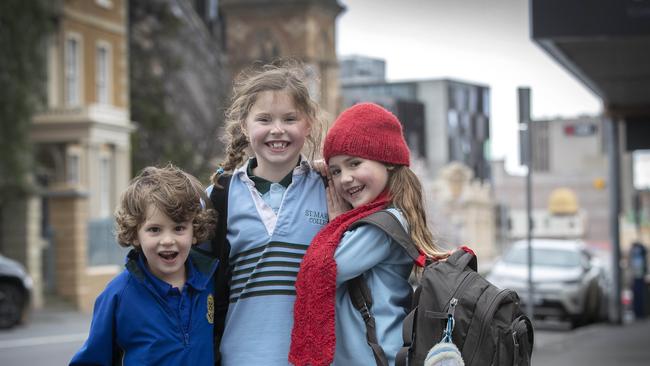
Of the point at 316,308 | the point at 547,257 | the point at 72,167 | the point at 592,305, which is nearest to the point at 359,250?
the point at 316,308

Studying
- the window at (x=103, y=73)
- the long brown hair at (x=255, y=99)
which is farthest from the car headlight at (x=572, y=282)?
the long brown hair at (x=255, y=99)

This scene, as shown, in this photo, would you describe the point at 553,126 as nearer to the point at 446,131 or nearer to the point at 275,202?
the point at 446,131

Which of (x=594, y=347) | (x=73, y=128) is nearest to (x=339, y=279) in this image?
(x=594, y=347)

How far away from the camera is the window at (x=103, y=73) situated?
36.2m

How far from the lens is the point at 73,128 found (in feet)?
107

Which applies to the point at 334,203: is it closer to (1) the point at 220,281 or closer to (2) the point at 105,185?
(1) the point at 220,281

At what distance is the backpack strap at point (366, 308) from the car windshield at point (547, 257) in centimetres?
1925

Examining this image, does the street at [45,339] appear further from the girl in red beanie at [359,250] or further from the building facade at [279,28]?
the building facade at [279,28]

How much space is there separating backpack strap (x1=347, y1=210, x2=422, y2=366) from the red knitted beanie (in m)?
0.25

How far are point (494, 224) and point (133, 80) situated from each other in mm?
46930

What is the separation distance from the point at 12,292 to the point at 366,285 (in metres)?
16.0

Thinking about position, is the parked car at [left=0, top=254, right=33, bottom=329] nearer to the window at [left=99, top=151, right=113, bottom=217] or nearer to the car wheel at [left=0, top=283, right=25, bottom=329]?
the car wheel at [left=0, top=283, right=25, bottom=329]

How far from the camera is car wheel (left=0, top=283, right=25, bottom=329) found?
19.4 metres

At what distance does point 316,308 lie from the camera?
13.7ft
